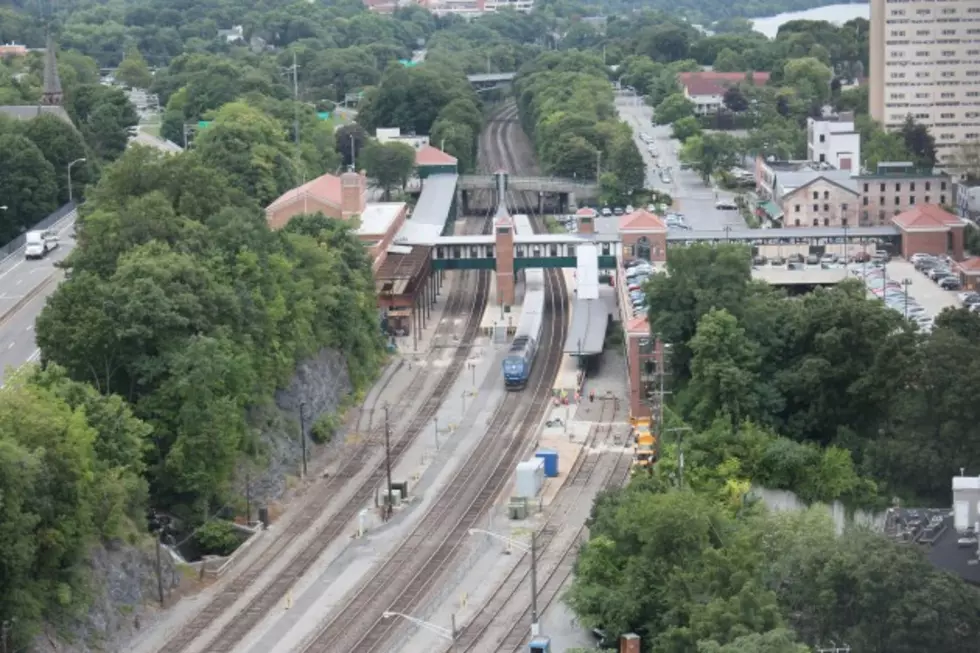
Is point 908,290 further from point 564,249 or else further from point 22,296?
point 22,296

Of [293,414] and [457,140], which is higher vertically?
[293,414]

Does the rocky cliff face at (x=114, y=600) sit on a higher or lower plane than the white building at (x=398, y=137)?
higher

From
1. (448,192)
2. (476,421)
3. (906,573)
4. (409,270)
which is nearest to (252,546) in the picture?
(476,421)

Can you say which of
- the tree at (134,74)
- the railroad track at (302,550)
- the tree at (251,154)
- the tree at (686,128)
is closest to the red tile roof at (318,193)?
the tree at (251,154)

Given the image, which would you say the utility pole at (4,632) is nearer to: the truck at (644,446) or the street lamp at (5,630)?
the street lamp at (5,630)

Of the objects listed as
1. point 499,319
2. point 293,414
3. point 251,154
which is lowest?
point 499,319

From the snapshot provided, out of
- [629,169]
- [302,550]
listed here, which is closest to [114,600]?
[302,550]
